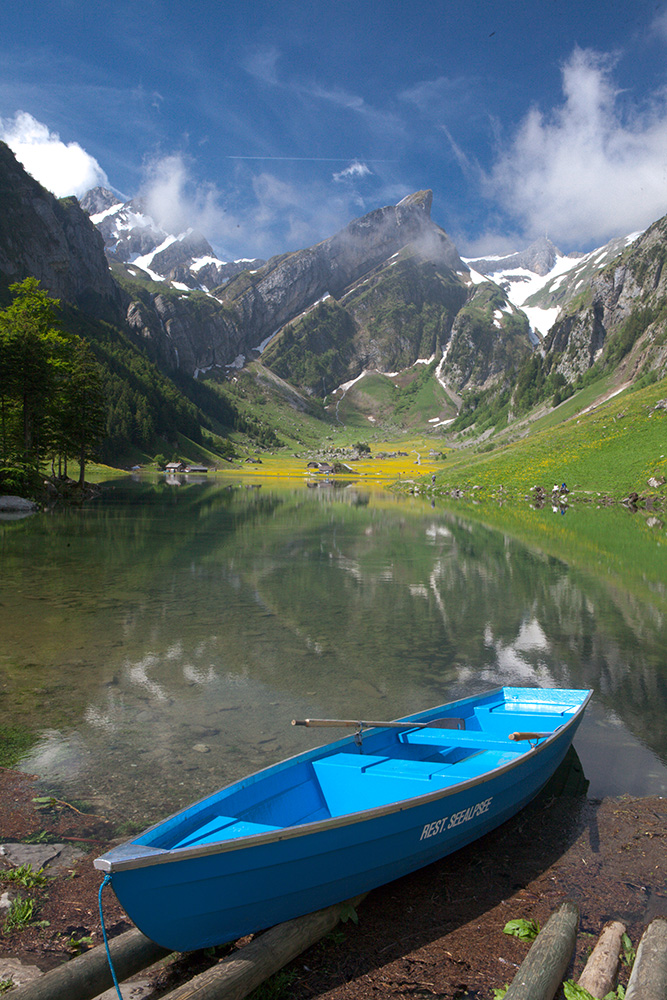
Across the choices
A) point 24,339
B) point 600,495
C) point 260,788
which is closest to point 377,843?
point 260,788

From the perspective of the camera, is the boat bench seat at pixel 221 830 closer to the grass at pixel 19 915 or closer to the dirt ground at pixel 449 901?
the dirt ground at pixel 449 901

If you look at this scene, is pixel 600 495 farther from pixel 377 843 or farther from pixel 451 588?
pixel 377 843

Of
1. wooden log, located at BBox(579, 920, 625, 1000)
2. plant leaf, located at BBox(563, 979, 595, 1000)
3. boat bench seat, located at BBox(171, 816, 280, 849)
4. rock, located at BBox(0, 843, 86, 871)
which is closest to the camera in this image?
plant leaf, located at BBox(563, 979, 595, 1000)

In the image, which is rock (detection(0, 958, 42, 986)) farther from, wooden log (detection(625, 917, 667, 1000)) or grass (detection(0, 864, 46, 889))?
wooden log (detection(625, 917, 667, 1000))

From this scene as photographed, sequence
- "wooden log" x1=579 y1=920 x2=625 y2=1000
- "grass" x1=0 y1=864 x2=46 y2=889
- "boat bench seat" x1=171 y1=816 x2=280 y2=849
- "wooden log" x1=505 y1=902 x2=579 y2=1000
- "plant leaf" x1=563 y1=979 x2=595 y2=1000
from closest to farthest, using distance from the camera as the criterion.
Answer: "wooden log" x1=505 y1=902 x2=579 y2=1000
"plant leaf" x1=563 y1=979 x2=595 y2=1000
"wooden log" x1=579 y1=920 x2=625 y2=1000
"boat bench seat" x1=171 y1=816 x2=280 y2=849
"grass" x1=0 y1=864 x2=46 y2=889

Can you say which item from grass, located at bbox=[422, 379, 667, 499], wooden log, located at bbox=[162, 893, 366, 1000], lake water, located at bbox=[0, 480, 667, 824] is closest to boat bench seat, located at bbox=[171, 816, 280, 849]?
wooden log, located at bbox=[162, 893, 366, 1000]

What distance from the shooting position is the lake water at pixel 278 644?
Result: 11469 millimetres

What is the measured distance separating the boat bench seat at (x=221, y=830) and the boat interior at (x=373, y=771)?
1cm

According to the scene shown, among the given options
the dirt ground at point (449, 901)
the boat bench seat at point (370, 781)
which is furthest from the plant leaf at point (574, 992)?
the boat bench seat at point (370, 781)

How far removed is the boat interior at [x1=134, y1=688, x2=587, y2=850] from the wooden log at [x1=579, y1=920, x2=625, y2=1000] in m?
2.14

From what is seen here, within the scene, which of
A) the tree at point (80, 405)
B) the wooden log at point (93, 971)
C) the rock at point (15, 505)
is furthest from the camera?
the tree at point (80, 405)

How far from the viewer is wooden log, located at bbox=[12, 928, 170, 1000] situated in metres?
5.09

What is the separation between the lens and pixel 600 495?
2709 inches

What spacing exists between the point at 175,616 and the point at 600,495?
6107 cm
